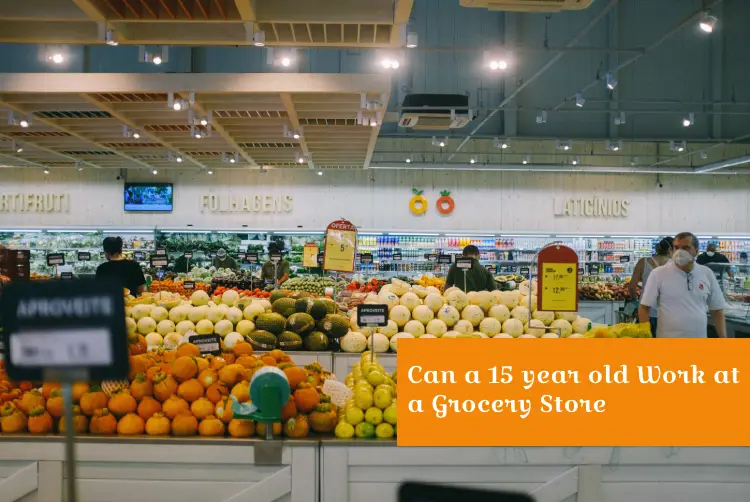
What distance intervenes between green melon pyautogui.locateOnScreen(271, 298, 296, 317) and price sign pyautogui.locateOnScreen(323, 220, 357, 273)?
0.45 m

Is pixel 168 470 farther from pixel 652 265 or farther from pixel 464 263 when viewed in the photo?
pixel 652 265

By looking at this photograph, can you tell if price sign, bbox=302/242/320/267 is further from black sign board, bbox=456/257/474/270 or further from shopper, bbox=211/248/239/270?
shopper, bbox=211/248/239/270

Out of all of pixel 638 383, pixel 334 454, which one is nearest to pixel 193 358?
pixel 334 454

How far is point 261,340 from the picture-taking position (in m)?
4.96

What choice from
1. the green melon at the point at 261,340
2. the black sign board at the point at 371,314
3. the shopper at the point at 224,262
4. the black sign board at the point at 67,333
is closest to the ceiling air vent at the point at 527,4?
the black sign board at the point at 371,314

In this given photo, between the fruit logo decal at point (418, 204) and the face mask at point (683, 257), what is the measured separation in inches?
Result: 391

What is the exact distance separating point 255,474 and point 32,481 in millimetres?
984

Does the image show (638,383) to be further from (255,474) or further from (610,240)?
(610,240)

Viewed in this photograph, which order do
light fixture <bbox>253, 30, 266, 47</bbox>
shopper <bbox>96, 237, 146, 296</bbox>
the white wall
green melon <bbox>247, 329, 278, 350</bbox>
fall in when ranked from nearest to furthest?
green melon <bbox>247, 329, 278, 350</bbox>, light fixture <bbox>253, 30, 266, 47</bbox>, shopper <bbox>96, 237, 146, 296</bbox>, the white wall

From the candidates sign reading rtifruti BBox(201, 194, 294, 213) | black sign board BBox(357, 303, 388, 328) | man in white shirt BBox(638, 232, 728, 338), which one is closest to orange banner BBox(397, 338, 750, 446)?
black sign board BBox(357, 303, 388, 328)

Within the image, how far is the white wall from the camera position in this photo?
14508 millimetres

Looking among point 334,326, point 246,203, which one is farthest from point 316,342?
point 246,203

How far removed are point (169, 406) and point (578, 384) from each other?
1.78 m

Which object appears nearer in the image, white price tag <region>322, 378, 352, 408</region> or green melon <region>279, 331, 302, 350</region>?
white price tag <region>322, 378, 352, 408</region>
